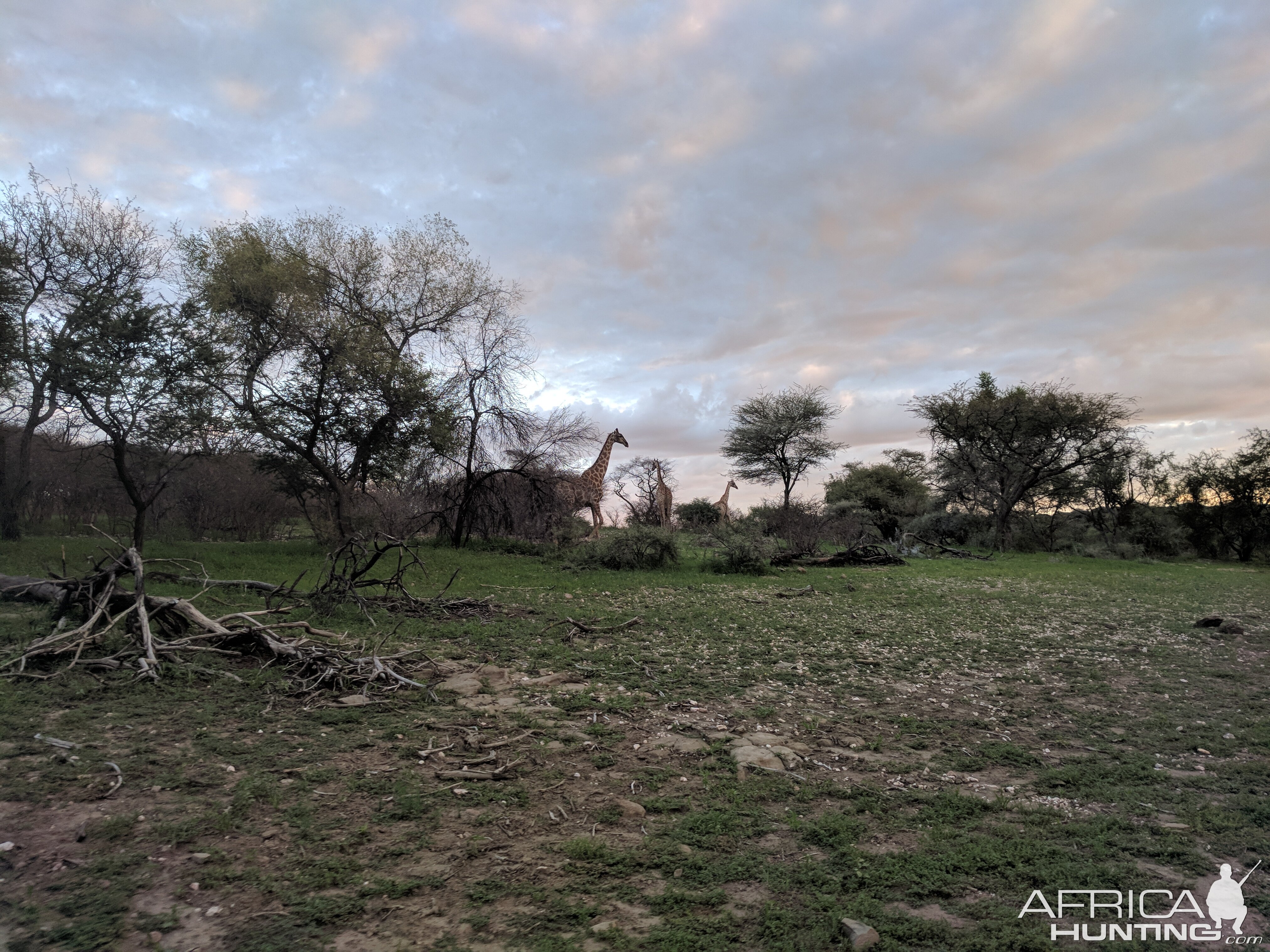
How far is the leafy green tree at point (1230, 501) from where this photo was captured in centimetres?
2811

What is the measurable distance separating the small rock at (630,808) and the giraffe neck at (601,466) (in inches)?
671

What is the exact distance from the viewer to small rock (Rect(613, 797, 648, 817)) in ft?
10.8

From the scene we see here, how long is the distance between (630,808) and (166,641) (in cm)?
468

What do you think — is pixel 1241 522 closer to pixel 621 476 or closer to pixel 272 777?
pixel 621 476

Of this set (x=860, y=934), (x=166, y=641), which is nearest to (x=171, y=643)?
(x=166, y=641)

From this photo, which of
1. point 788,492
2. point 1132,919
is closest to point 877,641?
point 1132,919

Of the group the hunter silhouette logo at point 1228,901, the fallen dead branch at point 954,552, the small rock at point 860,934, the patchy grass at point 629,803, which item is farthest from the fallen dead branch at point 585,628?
the fallen dead branch at point 954,552

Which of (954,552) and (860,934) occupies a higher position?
(954,552)

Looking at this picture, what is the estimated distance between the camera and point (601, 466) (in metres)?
20.9

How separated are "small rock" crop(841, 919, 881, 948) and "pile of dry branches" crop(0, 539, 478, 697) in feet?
12.2

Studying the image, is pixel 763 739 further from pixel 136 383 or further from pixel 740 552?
pixel 136 383

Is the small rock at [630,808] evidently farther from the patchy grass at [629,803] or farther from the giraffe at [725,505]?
the giraffe at [725,505]

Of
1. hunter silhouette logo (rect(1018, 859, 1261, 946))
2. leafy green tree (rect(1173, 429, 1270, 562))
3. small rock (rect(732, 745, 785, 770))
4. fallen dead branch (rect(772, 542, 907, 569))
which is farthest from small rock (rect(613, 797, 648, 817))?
leafy green tree (rect(1173, 429, 1270, 562))

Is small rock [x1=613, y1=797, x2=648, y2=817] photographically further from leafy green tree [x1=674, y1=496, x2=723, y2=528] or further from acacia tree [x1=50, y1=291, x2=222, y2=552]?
leafy green tree [x1=674, y1=496, x2=723, y2=528]
